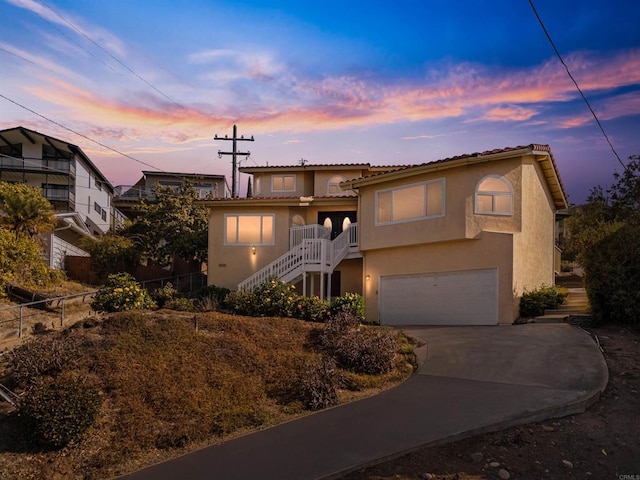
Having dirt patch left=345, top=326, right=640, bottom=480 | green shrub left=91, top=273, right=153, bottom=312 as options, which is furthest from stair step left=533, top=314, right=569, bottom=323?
green shrub left=91, top=273, right=153, bottom=312

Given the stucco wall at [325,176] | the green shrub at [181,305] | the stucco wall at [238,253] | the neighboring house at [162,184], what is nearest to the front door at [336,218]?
the stucco wall at [238,253]

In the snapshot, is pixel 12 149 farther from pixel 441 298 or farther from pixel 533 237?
pixel 533 237

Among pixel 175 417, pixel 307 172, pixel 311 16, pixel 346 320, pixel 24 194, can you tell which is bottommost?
pixel 175 417

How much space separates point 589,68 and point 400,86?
567cm

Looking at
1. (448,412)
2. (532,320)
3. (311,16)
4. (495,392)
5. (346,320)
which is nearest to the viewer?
(448,412)

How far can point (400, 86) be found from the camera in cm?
1731

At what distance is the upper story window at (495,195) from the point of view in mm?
16656

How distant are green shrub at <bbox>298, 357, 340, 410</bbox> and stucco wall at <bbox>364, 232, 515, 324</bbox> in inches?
335

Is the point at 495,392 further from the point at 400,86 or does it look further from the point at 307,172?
the point at 307,172

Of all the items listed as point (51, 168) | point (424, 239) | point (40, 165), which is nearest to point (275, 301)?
point (424, 239)

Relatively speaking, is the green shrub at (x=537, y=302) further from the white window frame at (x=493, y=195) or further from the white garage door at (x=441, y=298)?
the white window frame at (x=493, y=195)

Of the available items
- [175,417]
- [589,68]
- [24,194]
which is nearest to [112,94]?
[24,194]

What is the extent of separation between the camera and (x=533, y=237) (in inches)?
714

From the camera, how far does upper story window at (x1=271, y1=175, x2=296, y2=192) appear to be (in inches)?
1113
